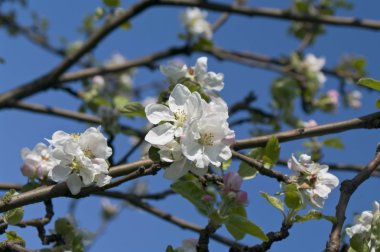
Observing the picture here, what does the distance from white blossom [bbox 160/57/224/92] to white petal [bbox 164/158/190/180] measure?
528mm

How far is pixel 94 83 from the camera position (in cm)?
410

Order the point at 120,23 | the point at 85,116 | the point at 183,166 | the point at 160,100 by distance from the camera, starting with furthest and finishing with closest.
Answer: the point at 120,23, the point at 85,116, the point at 160,100, the point at 183,166

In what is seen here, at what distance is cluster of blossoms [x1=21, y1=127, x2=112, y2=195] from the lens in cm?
154

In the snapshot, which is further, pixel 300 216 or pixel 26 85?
pixel 26 85

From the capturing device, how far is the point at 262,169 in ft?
5.58

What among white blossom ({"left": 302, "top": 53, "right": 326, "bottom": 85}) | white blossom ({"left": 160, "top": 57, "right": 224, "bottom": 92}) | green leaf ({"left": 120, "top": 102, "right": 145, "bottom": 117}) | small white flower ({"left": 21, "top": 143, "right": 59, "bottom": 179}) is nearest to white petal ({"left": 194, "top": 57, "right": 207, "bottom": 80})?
white blossom ({"left": 160, "top": 57, "right": 224, "bottom": 92})

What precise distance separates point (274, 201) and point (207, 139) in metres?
0.30

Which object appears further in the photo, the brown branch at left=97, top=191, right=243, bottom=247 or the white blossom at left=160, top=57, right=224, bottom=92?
the brown branch at left=97, top=191, right=243, bottom=247

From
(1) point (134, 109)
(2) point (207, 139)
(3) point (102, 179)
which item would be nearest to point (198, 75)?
(1) point (134, 109)

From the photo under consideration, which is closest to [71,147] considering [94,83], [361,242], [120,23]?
[361,242]

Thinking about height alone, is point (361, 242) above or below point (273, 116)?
below

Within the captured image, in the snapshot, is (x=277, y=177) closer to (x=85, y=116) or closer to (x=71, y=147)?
(x=71, y=147)

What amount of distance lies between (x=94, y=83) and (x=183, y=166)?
2.72m

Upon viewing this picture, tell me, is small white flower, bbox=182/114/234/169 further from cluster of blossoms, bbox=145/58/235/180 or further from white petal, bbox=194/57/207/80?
white petal, bbox=194/57/207/80
